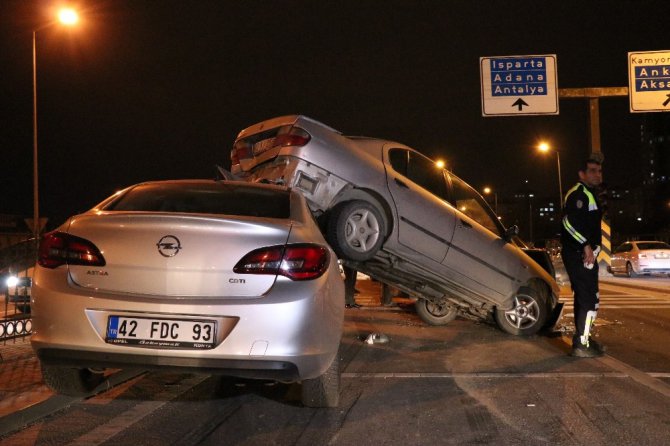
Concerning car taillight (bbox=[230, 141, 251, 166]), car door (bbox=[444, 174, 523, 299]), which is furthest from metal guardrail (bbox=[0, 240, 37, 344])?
car door (bbox=[444, 174, 523, 299])

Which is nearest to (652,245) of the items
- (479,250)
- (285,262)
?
(479,250)

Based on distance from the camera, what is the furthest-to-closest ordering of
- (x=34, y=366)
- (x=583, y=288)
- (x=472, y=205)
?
(x=472, y=205) → (x=583, y=288) → (x=34, y=366)

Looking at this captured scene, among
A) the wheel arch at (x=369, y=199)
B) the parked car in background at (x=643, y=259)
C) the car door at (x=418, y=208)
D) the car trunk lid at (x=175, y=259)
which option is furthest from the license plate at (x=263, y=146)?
the parked car in background at (x=643, y=259)

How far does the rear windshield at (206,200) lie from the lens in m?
4.32

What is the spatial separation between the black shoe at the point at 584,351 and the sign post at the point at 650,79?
1132cm

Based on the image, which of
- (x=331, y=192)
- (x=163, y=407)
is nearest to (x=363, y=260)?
(x=331, y=192)

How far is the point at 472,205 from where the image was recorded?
7.68 metres

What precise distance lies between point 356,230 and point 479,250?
173 centimetres

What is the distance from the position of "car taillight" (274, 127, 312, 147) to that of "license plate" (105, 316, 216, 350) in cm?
298

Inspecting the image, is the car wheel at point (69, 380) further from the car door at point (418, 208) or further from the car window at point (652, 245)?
the car window at point (652, 245)

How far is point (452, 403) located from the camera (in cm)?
471

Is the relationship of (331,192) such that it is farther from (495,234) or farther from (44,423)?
(44,423)

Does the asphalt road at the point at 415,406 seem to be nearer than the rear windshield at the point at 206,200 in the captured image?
Yes

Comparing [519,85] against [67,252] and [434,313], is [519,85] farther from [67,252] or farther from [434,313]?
[67,252]
